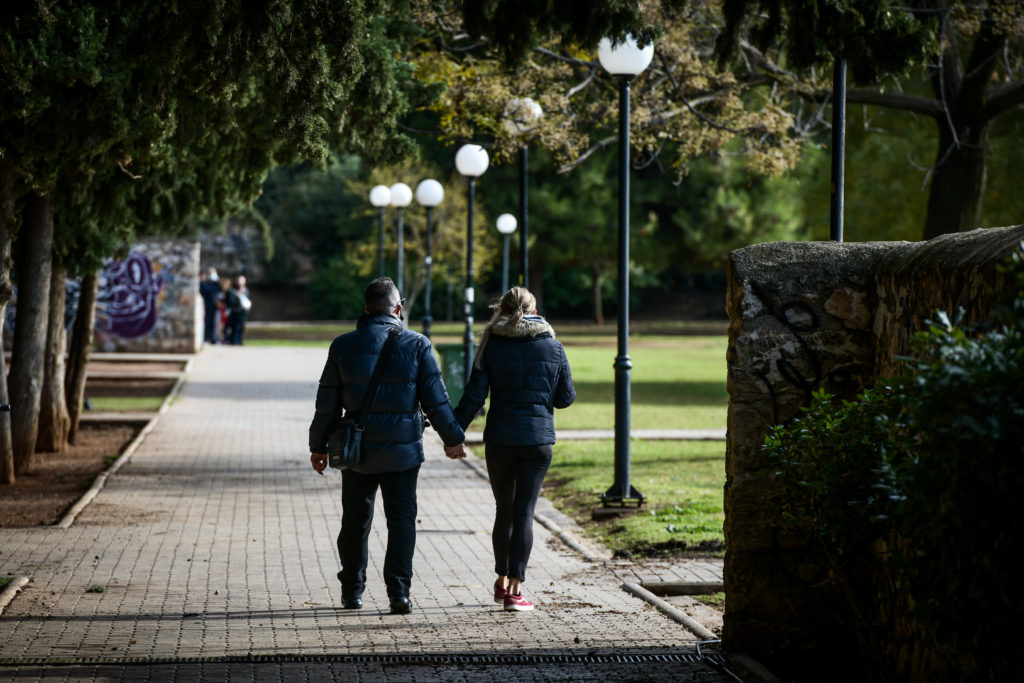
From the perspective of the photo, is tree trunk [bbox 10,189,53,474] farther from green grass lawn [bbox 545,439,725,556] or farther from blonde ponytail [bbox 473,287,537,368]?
blonde ponytail [bbox 473,287,537,368]

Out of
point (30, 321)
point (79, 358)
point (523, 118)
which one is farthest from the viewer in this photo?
point (79, 358)

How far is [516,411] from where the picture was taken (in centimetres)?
740

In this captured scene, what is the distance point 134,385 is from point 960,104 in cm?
1564

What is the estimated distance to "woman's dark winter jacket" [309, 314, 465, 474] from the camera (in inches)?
284

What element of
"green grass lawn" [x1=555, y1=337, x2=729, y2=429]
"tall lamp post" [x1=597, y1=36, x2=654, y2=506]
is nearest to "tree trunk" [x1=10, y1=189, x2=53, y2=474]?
"tall lamp post" [x1=597, y1=36, x2=654, y2=506]

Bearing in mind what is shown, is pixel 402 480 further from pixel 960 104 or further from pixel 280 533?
pixel 960 104

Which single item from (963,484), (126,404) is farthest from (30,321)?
(963,484)

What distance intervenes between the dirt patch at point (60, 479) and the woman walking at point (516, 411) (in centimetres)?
458

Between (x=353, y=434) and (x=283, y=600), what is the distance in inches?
45.4

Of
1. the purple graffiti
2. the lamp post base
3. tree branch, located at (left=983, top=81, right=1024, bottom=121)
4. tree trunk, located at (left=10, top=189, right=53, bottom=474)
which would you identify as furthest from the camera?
the purple graffiti

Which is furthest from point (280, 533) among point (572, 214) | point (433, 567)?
point (572, 214)

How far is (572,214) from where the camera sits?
55281 mm

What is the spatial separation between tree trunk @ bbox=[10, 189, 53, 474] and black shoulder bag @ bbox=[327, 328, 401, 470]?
6.67m

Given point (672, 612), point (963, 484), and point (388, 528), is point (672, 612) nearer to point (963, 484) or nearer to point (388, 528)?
point (388, 528)
